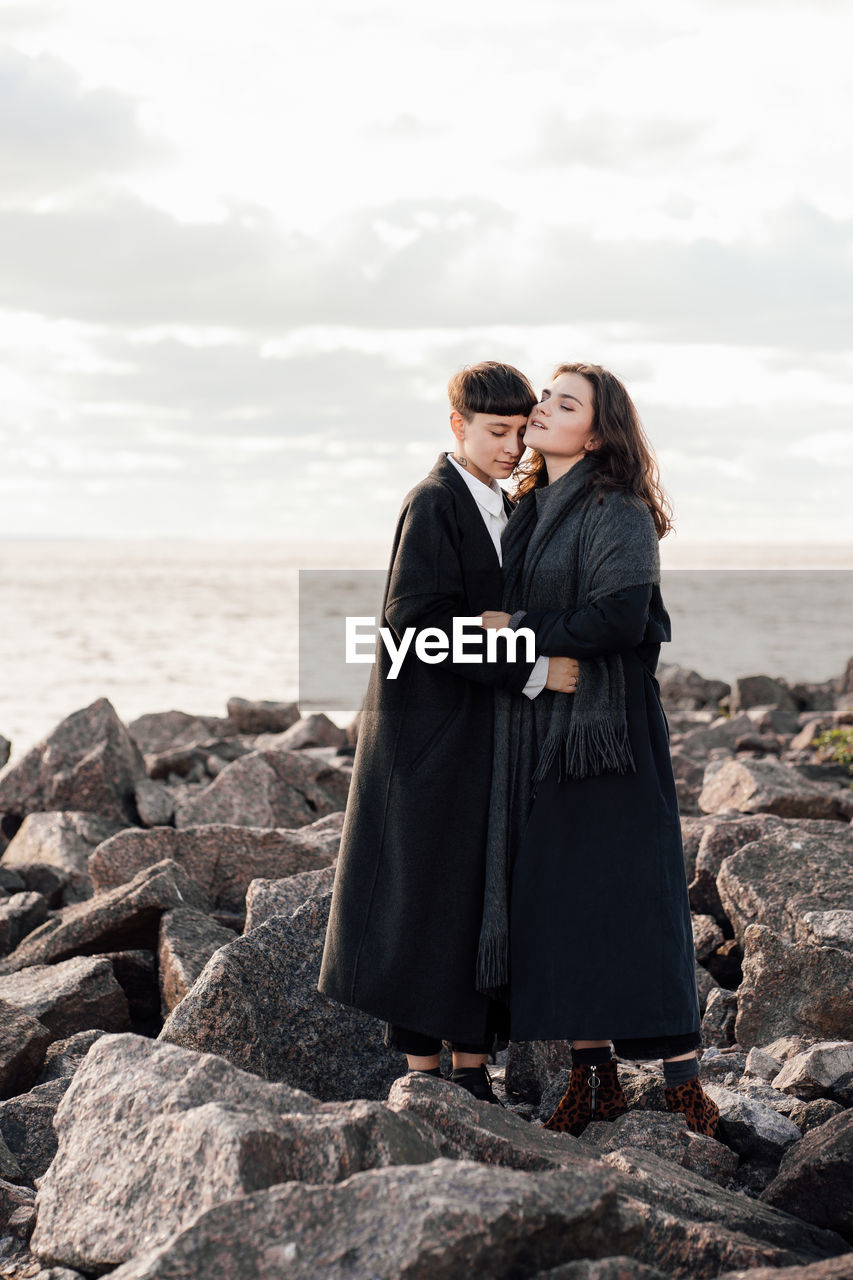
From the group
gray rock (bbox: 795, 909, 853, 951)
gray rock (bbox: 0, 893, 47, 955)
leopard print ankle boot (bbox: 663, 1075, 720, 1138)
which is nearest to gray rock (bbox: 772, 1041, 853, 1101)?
leopard print ankle boot (bbox: 663, 1075, 720, 1138)

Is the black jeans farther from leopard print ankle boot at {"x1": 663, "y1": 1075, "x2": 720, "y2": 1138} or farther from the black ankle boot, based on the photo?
leopard print ankle boot at {"x1": 663, "y1": 1075, "x2": 720, "y2": 1138}

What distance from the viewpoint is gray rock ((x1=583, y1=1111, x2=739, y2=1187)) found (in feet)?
12.0

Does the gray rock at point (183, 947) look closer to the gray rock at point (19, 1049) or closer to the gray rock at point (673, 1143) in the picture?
the gray rock at point (19, 1049)

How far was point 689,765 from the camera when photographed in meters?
9.74

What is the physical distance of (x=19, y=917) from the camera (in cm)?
659

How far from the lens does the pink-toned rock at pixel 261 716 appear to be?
1497 centimetres

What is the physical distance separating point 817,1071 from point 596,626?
5.20 ft

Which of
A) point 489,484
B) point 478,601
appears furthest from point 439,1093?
point 489,484

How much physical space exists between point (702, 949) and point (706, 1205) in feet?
8.53

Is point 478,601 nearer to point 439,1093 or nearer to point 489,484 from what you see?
point 489,484

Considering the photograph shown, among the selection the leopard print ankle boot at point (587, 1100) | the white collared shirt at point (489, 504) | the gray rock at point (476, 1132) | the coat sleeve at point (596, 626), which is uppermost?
the white collared shirt at point (489, 504)

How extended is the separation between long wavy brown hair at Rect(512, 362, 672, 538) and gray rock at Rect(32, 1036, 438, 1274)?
6.49 ft

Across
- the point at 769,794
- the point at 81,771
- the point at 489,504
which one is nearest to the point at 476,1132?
the point at 489,504

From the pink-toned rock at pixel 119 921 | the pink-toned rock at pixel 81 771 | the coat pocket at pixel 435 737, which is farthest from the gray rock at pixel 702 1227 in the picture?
the pink-toned rock at pixel 81 771
